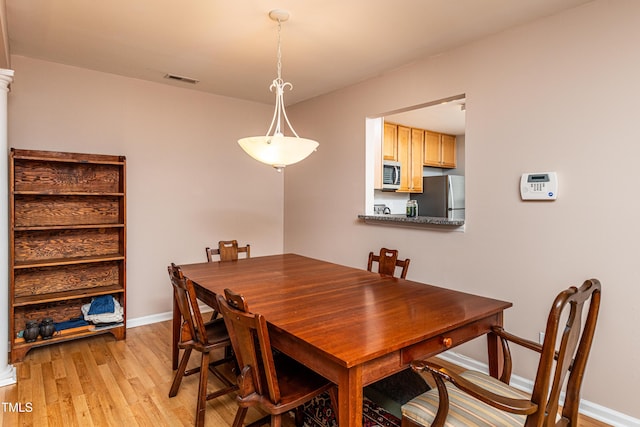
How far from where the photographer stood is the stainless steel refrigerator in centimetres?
488

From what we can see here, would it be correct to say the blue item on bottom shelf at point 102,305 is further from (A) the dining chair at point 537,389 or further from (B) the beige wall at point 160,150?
(A) the dining chair at point 537,389

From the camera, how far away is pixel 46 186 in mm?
3279

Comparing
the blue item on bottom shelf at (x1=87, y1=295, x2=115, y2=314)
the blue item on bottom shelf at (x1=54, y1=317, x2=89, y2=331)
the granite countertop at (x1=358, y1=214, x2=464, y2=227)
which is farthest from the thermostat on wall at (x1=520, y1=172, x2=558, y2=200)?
the blue item on bottom shelf at (x1=54, y1=317, x2=89, y2=331)

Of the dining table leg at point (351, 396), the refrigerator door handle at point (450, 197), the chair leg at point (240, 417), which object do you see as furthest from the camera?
the refrigerator door handle at point (450, 197)

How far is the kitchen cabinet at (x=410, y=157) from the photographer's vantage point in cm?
495

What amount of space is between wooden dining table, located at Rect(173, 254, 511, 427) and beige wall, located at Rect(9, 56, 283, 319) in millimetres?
1477

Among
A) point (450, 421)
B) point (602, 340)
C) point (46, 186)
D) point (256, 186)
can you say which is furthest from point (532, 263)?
point (46, 186)

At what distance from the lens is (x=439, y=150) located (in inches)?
222

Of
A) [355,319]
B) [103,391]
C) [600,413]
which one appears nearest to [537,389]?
[355,319]

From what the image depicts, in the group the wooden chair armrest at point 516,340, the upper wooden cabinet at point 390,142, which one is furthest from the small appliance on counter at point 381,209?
the wooden chair armrest at point 516,340

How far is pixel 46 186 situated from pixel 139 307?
1.42 m

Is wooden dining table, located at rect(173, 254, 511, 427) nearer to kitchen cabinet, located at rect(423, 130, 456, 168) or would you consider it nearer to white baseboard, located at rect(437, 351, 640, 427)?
white baseboard, located at rect(437, 351, 640, 427)

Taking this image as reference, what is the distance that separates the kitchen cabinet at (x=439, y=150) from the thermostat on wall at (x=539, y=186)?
292cm

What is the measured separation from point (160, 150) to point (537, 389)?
3.78 metres
